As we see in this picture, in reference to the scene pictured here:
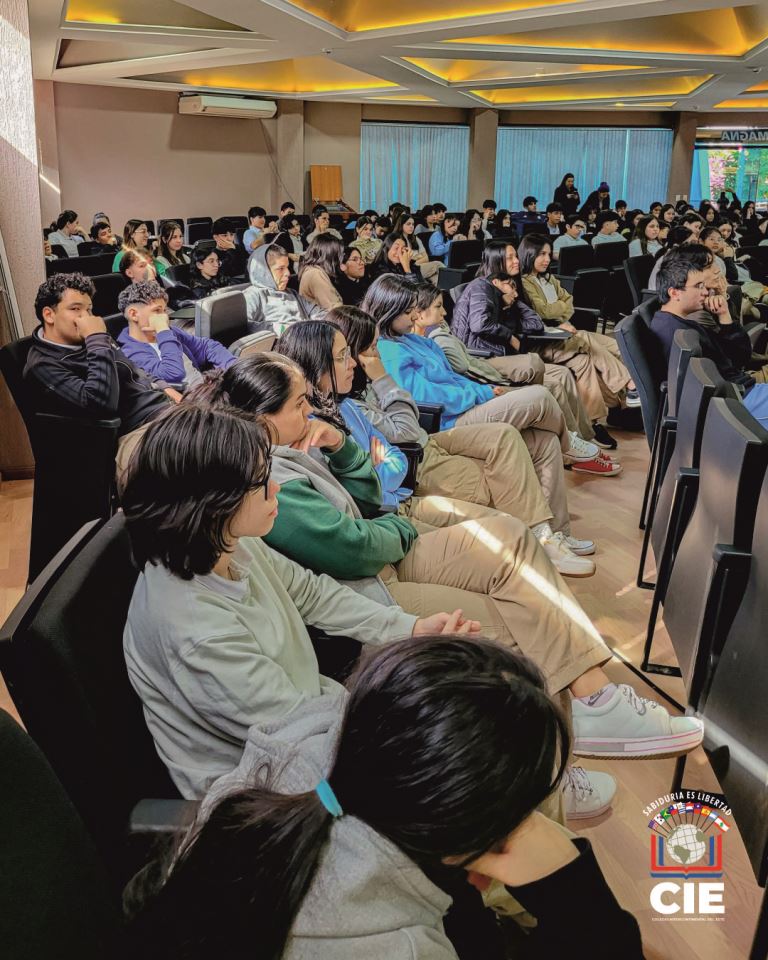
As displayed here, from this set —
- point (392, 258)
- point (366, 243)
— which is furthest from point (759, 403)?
point (366, 243)

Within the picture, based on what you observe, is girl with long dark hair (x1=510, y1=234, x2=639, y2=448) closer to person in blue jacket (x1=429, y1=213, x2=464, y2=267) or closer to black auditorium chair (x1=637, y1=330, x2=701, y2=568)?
black auditorium chair (x1=637, y1=330, x2=701, y2=568)

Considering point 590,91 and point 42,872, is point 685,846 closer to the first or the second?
point 42,872

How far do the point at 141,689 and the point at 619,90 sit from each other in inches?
527

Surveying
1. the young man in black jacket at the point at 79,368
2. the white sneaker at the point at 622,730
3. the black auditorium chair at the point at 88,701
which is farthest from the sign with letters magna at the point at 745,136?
the black auditorium chair at the point at 88,701

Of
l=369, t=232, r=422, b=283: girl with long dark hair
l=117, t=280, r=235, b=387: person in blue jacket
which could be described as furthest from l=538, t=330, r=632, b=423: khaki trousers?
l=117, t=280, r=235, b=387: person in blue jacket

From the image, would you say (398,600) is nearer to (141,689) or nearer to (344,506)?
(344,506)

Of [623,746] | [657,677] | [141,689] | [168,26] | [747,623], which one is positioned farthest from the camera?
[168,26]

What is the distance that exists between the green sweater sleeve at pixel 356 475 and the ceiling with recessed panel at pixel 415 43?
514 cm

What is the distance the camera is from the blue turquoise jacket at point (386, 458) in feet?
8.55

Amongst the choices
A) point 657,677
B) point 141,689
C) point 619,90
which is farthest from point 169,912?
point 619,90

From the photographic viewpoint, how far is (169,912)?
31.0 inches

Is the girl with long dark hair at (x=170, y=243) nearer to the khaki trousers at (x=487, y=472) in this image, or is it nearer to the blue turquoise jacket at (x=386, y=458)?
the khaki trousers at (x=487, y=472)

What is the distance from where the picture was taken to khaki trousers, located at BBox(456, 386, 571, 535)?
11.5 ft

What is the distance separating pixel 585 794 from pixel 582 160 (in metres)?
16.4
